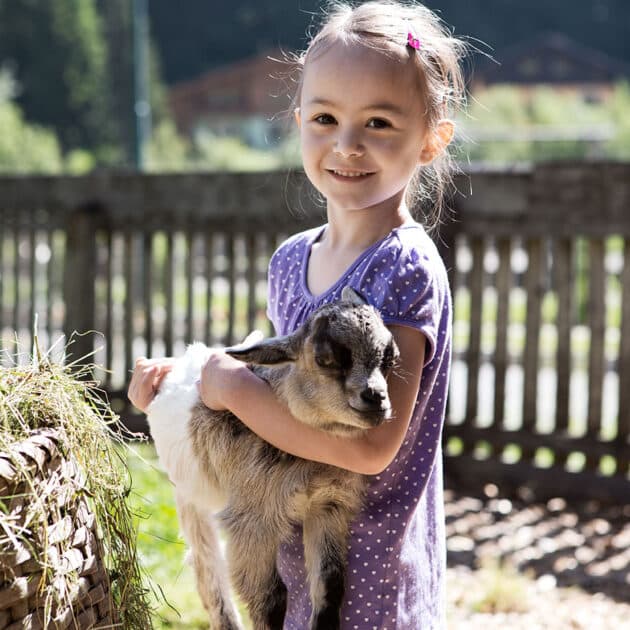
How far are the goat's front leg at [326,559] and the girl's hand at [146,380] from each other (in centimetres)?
52

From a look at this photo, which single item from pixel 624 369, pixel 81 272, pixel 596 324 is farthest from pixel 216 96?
pixel 624 369

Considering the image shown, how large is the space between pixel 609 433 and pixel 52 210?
440 centimetres

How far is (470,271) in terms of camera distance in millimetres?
5832

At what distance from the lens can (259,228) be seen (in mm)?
6230

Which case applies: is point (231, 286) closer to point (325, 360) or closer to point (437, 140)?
point (437, 140)

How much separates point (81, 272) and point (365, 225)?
16.6ft

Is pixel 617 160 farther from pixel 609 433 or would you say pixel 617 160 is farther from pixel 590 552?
pixel 590 552

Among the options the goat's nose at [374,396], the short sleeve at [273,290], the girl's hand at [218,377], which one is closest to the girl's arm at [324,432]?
the girl's hand at [218,377]

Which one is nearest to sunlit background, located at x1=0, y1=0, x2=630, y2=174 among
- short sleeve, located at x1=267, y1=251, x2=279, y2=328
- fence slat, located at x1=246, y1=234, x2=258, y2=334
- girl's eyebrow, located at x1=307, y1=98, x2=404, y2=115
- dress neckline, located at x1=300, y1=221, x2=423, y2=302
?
fence slat, located at x1=246, y1=234, x2=258, y2=334

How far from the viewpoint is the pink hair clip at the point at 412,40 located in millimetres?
2006

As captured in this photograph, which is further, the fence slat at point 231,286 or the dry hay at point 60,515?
the fence slat at point 231,286

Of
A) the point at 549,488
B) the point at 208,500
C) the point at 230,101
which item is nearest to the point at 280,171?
the point at 549,488

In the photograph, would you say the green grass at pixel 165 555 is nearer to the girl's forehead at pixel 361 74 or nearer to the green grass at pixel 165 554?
the green grass at pixel 165 554

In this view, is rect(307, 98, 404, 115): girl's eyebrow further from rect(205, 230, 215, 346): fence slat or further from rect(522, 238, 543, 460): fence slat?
rect(205, 230, 215, 346): fence slat
